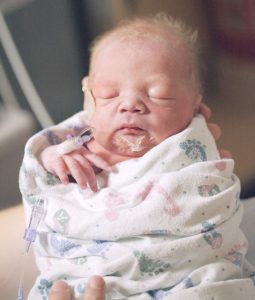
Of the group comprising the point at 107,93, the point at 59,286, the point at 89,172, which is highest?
the point at 107,93

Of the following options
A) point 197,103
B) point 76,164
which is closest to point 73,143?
point 76,164

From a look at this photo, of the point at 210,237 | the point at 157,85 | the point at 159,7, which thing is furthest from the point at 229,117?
the point at 210,237

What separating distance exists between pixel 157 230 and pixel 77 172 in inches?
7.3

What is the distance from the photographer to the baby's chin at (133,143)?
41.5 inches

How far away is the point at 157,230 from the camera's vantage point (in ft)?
3.14

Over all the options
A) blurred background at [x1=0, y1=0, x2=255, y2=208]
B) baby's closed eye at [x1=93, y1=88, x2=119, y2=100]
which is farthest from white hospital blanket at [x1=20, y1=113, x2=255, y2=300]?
blurred background at [x1=0, y1=0, x2=255, y2=208]

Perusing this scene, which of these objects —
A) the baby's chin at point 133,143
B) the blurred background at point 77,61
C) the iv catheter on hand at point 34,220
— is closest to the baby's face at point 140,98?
the baby's chin at point 133,143

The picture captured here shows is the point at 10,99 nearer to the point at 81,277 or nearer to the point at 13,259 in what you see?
the point at 13,259

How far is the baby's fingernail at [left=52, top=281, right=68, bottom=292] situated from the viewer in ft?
3.06

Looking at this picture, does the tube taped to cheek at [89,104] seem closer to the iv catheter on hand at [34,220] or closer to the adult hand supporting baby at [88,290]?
the iv catheter on hand at [34,220]

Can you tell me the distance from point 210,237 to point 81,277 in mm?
229

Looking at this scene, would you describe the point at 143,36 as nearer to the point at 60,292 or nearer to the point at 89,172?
the point at 89,172

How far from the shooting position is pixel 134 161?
3.43 feet

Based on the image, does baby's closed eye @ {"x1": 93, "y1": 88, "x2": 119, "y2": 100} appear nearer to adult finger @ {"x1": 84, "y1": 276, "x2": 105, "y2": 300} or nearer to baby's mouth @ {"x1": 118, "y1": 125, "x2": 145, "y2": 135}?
baby's mouth @ {"x1": 118, "y1": 125, "x2": 145, "y2": 135}
